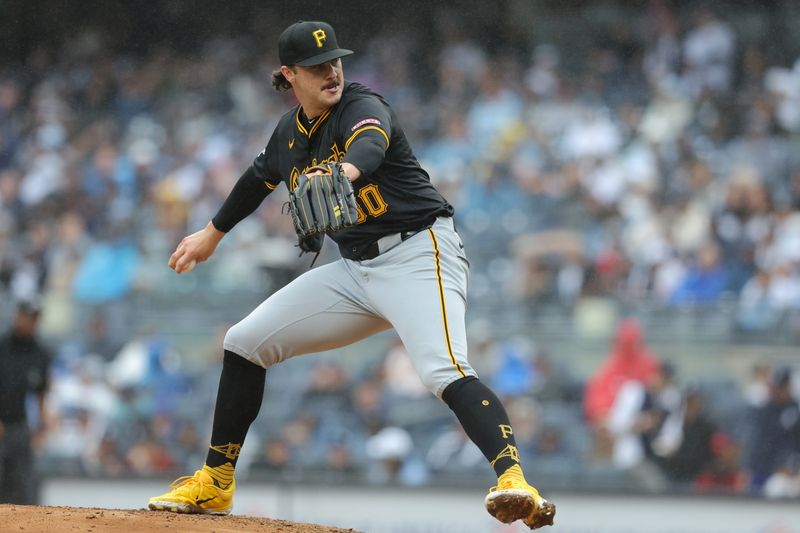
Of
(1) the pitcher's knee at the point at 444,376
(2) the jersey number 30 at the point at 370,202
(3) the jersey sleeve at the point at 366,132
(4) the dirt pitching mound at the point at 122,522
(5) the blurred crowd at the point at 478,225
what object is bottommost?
(4) the dirt pitching mound at the point at 122,522

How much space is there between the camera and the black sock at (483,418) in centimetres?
389

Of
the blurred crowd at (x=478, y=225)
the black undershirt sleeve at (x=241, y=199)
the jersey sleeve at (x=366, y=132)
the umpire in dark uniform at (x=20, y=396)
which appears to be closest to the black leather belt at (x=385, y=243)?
the jersey sleeve at (x=366, y=132)

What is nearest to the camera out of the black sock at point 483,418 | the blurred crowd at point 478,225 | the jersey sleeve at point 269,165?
the black sock at point 483,418

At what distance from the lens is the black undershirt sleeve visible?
4.49 metres

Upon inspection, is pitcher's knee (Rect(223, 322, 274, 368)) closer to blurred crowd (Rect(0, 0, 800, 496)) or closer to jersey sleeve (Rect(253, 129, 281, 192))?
jersey sleeve (Rect(253, 129, 281, 192))

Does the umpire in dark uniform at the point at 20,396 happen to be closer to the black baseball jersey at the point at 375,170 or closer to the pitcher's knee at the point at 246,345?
the pitcher's knee at the point at 246,345

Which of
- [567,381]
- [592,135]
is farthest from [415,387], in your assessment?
[592,135]

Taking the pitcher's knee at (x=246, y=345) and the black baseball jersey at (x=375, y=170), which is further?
the pitcher's knee at (x=246, y=345)

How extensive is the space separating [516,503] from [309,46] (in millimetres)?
1586

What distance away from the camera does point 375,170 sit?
397cm

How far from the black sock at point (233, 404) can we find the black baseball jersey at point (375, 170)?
0.57 meters

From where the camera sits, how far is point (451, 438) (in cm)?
852

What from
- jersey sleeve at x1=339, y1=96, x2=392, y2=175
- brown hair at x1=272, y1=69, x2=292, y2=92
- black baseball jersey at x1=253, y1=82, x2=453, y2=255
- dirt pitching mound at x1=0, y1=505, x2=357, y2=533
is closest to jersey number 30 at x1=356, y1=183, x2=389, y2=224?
black baseball jersey at x1=253, y1=82, x2=453, y2=255

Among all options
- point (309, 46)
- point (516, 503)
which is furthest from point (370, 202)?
point (516, 503)
